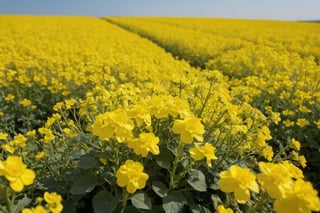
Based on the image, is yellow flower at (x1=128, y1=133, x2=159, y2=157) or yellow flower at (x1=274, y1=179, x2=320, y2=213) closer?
yellow flower at (x1=274, y1=179, x2=320, y2=213)

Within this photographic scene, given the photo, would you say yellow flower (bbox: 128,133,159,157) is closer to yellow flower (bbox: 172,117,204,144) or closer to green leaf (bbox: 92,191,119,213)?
yellow flower (bbox: 172,117,204,144)

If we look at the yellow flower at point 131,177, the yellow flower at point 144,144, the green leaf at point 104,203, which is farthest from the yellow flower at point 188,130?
the green leaf at point 104,203

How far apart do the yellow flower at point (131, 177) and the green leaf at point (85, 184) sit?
12.5 inches

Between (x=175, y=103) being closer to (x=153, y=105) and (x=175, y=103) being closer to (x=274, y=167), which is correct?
(x=153, y=105)

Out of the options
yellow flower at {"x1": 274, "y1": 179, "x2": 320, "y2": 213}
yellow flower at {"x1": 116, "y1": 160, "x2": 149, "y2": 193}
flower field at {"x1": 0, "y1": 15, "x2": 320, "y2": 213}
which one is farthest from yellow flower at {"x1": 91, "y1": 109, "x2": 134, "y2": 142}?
yellow flower at {"x1": 274, "y1": 179, "x2": 320, "y2": 213}

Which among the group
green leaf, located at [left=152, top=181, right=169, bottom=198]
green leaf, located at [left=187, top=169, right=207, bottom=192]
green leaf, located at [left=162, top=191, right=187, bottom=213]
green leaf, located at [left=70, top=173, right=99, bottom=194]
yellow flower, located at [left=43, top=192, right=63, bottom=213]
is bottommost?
green leaf, located at [left=162, top=191, right=187, bottom=213]

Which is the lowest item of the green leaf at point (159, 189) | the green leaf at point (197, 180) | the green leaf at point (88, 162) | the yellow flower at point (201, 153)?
the green leaf at point (159, 189)

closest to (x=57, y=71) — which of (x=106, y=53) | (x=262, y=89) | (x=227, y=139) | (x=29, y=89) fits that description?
(x=29, y=89)

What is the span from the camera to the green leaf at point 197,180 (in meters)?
1.85

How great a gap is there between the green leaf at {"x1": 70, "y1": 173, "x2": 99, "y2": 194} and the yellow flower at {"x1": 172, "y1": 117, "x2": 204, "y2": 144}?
0.49 meters

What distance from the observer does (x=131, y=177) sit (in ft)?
5.05

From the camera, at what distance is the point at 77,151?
2230 mm

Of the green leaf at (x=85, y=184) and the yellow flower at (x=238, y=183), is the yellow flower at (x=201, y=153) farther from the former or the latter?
the green leaf at (x=85, y=184)

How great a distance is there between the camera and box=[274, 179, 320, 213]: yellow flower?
128cm
